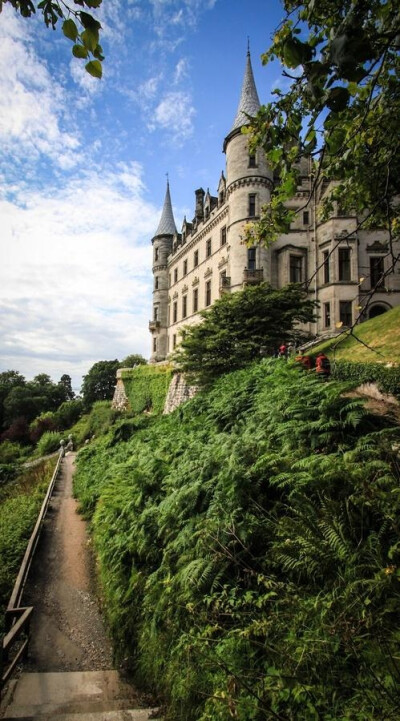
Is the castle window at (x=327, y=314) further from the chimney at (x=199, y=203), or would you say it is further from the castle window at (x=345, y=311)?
the chimney at (x=199, y=203)

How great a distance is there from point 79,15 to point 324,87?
1.60m

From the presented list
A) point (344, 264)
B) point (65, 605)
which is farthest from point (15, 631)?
point (344, 264)

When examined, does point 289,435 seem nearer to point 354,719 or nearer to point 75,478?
point 354,719

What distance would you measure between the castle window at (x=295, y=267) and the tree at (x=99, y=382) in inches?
1439

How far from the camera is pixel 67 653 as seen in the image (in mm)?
5781

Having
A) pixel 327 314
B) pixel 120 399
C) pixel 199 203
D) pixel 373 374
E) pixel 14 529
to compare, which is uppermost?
pixel 199 203

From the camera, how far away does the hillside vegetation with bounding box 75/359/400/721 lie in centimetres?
271

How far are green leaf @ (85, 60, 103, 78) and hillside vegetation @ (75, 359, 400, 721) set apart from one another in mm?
4136

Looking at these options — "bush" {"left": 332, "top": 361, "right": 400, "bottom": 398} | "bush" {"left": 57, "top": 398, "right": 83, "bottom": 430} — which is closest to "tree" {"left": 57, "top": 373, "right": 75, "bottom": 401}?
"bush" {"left": 57, "top": 398, "right": 83, "bottom": 430}

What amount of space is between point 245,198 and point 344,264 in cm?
844

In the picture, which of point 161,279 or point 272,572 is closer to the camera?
point 272,572

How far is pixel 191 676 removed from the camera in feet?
11.7

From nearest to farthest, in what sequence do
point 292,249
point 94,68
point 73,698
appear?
point 94,68
point 73,698
point 292,249

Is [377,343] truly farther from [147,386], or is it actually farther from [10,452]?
[10,452]
